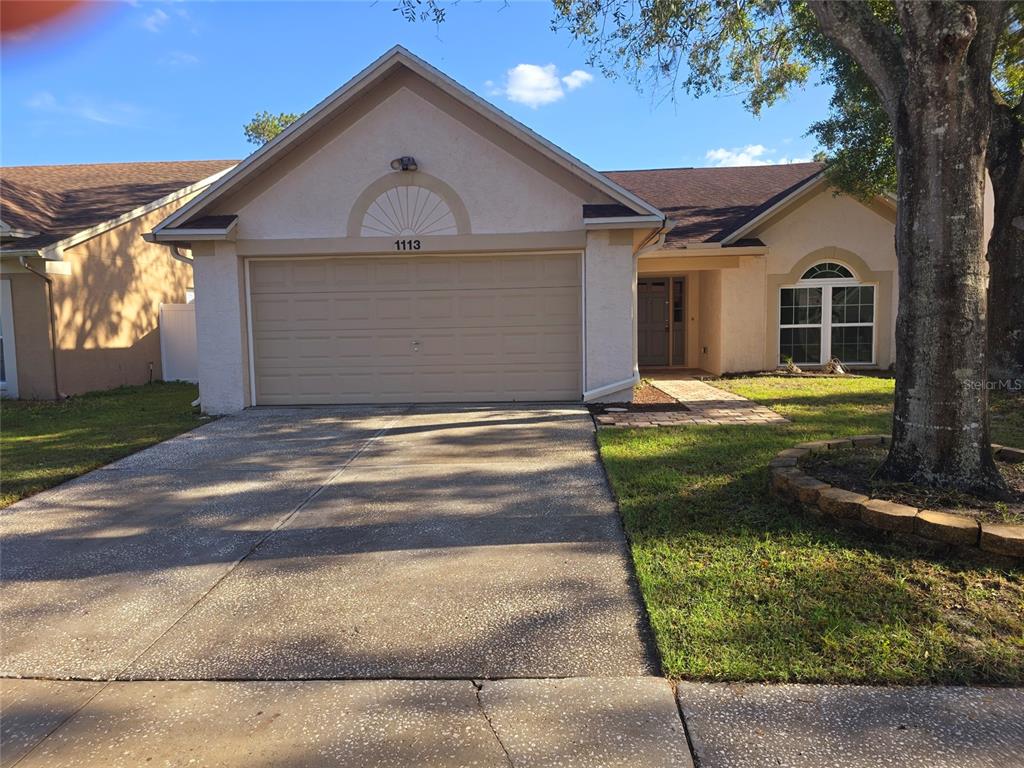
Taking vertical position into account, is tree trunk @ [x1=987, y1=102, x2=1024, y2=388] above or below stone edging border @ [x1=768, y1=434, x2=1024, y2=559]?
above

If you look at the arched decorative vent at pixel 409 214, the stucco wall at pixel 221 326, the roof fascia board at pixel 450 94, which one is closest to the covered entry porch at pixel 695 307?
the roof fascia board at pixel 450 94

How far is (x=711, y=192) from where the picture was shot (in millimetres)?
17766

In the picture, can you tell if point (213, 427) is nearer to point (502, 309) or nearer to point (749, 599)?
point (502, 309)

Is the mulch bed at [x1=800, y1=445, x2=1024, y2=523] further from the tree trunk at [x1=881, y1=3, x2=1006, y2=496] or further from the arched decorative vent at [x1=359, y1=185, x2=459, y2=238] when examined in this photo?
the arched decorative vent at [x1=359, y1=185, x2=459, y2=238]

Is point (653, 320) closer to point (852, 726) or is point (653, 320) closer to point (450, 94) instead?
point (450, 94)

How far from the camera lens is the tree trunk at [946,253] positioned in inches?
179

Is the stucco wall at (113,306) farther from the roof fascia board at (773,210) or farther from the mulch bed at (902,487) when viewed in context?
the mulch bed at (902,487)

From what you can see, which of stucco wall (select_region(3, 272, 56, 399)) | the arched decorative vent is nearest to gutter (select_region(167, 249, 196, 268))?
the arched decorative vent

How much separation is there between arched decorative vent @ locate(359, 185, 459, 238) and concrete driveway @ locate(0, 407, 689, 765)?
15.8 feet

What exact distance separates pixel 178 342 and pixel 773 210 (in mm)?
14198

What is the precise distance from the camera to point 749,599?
12.2 feet

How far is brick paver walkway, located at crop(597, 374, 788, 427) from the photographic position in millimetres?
9012

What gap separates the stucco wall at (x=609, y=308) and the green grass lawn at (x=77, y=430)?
20.2 ft

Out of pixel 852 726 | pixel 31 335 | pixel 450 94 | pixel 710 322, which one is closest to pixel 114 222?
pixel 31 335
